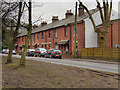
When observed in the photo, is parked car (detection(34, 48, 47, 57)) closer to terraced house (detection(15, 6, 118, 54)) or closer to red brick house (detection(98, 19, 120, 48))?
terraced house (detection(15, 6, 118, 54))

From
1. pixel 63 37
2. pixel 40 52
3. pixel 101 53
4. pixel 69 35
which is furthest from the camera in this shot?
pixel 63 37

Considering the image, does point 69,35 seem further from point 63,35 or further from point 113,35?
point 113,35

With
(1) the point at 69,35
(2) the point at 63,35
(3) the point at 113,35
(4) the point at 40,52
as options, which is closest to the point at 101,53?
(3) the point at 113,35

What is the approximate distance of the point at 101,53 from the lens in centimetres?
2450

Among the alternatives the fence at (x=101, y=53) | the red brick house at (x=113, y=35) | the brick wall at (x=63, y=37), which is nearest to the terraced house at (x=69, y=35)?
the brick wall at (x=63, y=37)

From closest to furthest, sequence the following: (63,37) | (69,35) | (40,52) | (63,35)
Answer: (40,52), (69,35), (63,37), (63,35)

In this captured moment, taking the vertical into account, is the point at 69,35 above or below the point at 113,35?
above

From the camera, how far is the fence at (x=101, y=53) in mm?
22388

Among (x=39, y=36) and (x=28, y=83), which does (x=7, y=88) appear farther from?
(x=39, y=36)

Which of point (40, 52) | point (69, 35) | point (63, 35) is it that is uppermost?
point (63, 35)

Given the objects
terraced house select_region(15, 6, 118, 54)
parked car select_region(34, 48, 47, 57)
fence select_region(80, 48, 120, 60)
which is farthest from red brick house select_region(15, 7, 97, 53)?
parked car select_region(34, 48, 47, 57)

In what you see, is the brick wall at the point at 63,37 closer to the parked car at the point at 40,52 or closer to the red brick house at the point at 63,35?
the red brick house at the point at 63,35

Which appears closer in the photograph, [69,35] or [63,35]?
[69,35]

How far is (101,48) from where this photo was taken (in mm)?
24391
